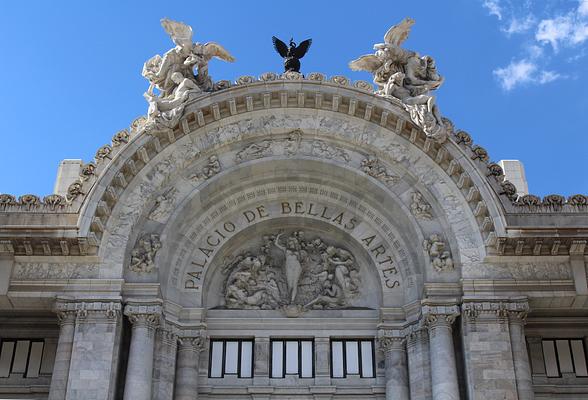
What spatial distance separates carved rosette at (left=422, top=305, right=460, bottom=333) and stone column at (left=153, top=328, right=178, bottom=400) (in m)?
7.59

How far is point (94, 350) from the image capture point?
76.8 feet

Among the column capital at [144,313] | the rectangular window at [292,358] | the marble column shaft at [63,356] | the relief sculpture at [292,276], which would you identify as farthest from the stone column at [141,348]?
the rectangular window at [292,358]

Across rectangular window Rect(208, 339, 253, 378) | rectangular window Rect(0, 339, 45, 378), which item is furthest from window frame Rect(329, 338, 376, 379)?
rectangular window Rect(0, 339, 45, 378)

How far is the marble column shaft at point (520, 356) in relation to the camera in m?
23.0

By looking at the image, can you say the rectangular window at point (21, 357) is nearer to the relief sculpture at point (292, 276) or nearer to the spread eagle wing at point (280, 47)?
the relief sculpture at point (292, 276)

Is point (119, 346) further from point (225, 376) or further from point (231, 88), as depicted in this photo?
point (231, 88)

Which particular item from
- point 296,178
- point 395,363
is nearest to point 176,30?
point 296,178

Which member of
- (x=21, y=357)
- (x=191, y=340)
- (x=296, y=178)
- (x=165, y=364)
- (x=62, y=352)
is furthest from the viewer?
(x=296, y=178)

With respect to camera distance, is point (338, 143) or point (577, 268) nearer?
point (577, 268)

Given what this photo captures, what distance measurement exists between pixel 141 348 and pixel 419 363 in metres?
8.12

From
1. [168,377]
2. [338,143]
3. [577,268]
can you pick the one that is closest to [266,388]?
[168,377]

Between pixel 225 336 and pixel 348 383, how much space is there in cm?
414

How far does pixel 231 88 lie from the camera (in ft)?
89.8

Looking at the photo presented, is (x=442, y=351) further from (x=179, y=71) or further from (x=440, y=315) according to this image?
(x=179, y=71)
